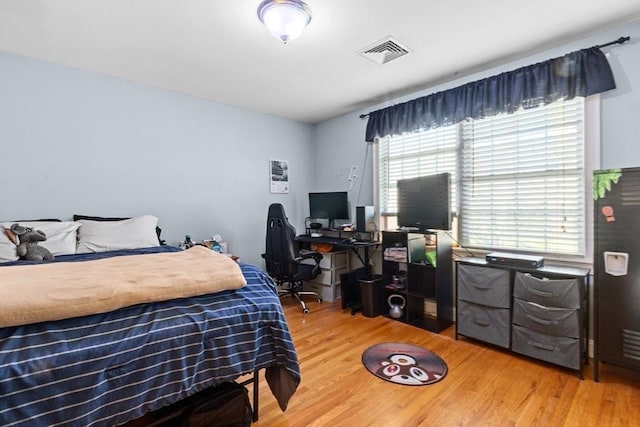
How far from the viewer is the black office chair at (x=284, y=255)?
131 inches

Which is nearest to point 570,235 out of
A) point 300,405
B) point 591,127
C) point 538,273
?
point 538,273

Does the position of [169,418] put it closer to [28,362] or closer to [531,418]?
[28,362]

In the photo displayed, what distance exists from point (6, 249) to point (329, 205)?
303 cm

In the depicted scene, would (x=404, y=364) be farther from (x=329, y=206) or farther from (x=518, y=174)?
(x=329, y=206)

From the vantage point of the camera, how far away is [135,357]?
110 centimetres

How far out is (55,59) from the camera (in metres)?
2.63

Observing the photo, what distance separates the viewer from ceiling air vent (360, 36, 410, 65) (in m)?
2.42

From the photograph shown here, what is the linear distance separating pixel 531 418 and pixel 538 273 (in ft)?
3.22

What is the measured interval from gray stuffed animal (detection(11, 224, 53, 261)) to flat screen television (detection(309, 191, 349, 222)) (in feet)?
9.08

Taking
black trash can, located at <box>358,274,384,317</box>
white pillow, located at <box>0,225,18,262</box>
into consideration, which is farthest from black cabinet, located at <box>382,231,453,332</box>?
white pillow, located at <box>0,225,18,262</box>

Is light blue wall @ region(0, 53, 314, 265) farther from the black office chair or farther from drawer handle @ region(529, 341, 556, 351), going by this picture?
drawer handle @ region(529, 341, 556, 351)

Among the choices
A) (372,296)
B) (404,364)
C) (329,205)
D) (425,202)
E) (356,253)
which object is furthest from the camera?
(329,205)

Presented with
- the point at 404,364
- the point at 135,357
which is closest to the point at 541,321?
the point at 404,364

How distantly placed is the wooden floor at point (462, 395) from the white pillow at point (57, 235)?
1818mm
